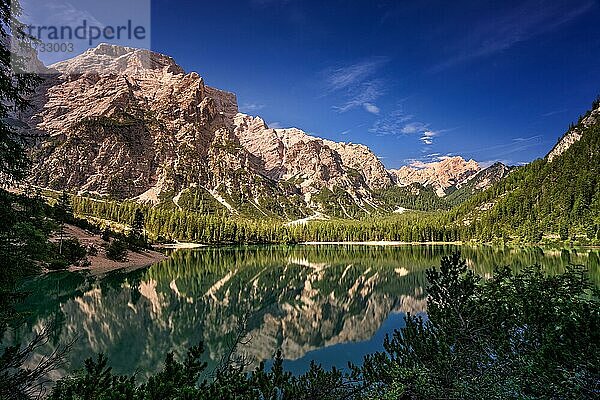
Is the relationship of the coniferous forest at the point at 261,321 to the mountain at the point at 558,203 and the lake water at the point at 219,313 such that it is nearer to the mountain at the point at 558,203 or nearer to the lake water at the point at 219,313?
the lake water at the point at 219,313

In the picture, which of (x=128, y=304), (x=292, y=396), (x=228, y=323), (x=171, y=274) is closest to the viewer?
(x=292, y=396)

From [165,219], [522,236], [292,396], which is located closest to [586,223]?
[522,236]

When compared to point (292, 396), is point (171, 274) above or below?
below

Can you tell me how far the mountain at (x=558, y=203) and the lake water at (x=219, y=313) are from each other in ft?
301

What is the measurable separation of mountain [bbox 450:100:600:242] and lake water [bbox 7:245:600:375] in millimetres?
91768

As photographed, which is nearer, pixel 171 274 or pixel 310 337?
pixel 310 337

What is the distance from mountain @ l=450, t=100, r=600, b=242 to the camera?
416 ft

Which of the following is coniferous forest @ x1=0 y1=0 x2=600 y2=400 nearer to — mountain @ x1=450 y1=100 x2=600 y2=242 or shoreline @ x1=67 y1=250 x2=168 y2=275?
shoreline @ x1=67 y1=250 x2=168 y2=275

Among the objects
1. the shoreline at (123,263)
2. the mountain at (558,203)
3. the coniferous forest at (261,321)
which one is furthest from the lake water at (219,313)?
the mountain at (558,203)

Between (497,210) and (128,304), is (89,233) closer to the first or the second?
(128,304)

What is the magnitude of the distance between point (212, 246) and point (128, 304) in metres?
125

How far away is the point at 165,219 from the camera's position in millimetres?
162750

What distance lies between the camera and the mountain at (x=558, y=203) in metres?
127

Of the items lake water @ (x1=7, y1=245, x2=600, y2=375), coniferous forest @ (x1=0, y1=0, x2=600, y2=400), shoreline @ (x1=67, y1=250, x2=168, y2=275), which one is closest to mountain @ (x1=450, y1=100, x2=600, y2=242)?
coniferous forest @ (x1=0, y1=0, x2=600, y2=400)
